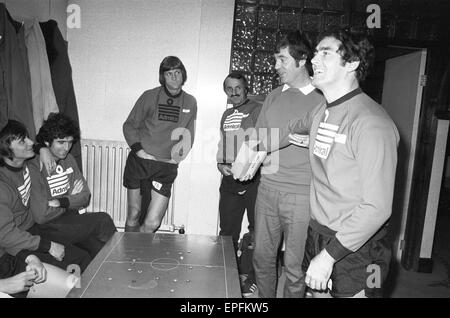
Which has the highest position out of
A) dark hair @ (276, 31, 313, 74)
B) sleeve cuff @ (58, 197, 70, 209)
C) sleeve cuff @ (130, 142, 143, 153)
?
dark hair @ (276, 31, 313, 74)

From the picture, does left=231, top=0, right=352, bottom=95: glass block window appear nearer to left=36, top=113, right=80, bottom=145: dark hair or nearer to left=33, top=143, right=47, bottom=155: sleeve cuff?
left=36, top=113, right=80, bottom=145: dark hair

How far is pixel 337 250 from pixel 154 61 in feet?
7.97

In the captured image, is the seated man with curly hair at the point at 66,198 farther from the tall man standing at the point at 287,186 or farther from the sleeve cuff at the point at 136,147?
the tall man standing at the point at 287,186

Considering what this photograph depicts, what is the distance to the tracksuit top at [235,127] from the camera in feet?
8.92

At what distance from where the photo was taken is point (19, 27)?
7.69 feet

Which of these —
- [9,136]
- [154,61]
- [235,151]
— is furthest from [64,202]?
[154,61]

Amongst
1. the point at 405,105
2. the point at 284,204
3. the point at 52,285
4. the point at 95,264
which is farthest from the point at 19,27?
the point at 405,105

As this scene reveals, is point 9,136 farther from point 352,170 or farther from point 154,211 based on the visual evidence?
point 352,170

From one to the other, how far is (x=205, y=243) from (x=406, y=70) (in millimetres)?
2719

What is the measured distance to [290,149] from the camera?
1928mm

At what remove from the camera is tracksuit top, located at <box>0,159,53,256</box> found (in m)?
1.80

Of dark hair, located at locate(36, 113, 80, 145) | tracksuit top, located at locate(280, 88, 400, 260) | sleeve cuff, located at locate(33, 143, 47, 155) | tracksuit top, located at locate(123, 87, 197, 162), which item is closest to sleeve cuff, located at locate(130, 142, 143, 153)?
tracksuit top, located at locate(123, 87, 197, 162)

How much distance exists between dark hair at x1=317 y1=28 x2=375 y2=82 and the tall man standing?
55cm
